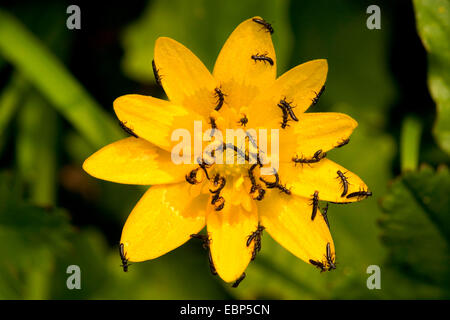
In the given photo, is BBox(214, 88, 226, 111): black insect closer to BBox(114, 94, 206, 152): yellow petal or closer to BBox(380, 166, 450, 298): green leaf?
BBox(114, 94, 206, 152): yellow petal

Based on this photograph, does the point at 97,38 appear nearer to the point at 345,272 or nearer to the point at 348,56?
the point at 348,56

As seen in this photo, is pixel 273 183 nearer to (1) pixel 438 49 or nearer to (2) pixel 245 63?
(2) pixel 245 63

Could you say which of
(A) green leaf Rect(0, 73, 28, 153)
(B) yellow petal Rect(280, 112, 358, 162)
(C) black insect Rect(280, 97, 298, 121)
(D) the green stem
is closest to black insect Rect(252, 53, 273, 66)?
(C) black insect Rect(280, 97, 298, 121)

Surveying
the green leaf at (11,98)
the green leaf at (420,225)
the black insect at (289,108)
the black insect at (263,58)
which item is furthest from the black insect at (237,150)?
the green leaf at (11,98)

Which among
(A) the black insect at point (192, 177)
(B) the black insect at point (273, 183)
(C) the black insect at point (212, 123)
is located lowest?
(B) the black insect at point (273, 183)

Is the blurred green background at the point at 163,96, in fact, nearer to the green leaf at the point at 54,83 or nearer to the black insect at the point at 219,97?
the green leaf at the point at 54,83
